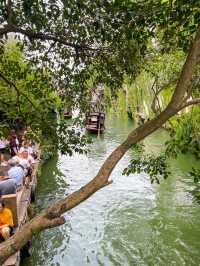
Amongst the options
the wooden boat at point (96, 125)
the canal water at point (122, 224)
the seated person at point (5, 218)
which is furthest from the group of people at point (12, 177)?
the wooden boat at point (96, 125)

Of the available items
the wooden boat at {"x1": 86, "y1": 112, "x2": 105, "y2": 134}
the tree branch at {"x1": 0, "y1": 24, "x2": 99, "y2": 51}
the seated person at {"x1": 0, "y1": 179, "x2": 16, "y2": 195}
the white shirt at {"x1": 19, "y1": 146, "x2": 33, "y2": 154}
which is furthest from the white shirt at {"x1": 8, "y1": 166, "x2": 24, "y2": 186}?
the wooden boat at {"x1": 86, "y1": 112, "x2": 105, "y2": 134}

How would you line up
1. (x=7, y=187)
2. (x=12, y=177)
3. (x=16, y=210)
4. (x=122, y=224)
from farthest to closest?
(x=122, y=224), (x=12, y=177), (x=7, y=187), (x=16, y=210)

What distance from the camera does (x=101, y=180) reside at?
185 inches

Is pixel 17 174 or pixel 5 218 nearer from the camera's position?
pixel 5 218

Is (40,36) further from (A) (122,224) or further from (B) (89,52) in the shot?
(A) (122,224)

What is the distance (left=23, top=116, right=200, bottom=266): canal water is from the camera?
41.9 feet

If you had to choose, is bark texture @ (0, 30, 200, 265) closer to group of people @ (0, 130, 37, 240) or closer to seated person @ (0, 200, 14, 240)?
group of people @ (0, 130, 37, 240)

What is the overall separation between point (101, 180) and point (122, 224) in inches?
442

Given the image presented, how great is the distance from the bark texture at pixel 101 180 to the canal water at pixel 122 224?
783 centimetres

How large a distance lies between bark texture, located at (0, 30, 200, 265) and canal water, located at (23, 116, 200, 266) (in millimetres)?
7830

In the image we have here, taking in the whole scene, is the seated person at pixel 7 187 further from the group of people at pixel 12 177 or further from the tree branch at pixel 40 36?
the tree branch at pixel 40 36

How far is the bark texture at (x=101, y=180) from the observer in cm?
444

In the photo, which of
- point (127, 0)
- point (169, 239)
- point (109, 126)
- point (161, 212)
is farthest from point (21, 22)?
point (109, 126)

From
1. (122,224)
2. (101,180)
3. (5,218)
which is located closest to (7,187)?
(5,218)
